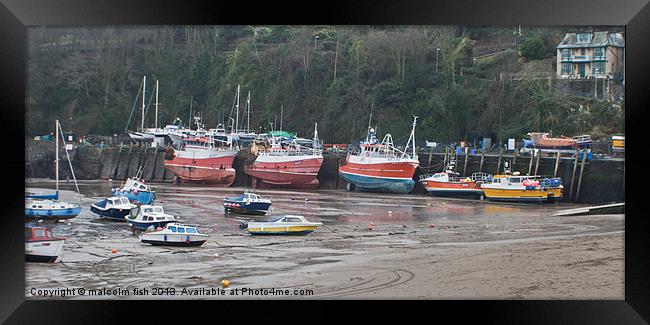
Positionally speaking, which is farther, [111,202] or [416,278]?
[111,202]

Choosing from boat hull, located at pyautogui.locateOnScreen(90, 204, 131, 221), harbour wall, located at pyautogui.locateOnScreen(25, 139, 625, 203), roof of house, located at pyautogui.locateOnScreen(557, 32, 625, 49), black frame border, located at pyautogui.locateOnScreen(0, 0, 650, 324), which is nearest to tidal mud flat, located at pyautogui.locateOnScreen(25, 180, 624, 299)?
boat hull, located at pyautogui.locateOnScreen(90, 204, 131, 221)

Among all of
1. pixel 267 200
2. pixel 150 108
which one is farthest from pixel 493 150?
pixel 150 108

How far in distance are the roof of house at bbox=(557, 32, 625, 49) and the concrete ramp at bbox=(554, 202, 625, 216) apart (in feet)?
6.32

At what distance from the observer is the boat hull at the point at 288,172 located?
1155cm

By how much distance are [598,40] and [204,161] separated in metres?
5.13

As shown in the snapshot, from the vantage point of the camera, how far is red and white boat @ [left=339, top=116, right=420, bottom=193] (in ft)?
37.5

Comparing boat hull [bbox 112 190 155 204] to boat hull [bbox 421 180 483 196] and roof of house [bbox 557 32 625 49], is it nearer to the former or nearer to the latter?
boat hull [bbox 421 180 483 196]

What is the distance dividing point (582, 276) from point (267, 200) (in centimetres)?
389

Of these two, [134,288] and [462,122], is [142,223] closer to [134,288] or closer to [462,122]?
[134,288]

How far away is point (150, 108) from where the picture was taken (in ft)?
37.0

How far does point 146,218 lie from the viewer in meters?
11.1

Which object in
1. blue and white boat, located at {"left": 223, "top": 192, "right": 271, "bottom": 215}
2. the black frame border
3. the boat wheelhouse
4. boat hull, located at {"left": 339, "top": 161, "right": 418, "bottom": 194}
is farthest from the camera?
boat hull, located at {"left": 339, "top": 161, "right": 418, "bottom": 194}
